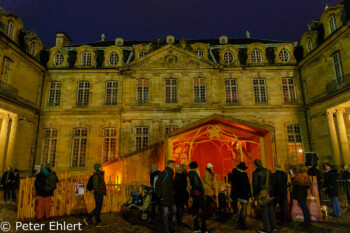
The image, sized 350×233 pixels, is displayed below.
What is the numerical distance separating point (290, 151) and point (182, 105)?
31.2 ft

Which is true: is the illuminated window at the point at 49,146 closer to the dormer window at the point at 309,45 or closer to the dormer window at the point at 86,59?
the dormer window at the point at 86,59

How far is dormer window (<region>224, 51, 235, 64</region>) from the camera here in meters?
19.9

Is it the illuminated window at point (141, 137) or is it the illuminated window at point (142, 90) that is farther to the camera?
the illuminated window at point (142, 90)

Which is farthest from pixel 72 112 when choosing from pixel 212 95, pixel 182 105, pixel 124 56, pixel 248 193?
pixel 248 193

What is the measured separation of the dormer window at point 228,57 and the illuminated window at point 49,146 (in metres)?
16.0

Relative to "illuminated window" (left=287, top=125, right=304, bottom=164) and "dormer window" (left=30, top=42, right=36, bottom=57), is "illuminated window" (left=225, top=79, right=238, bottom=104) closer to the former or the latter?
"illuminated window" (left=287, top=125, right=304, bottom=164)

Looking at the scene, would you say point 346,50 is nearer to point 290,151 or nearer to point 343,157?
point 343,157

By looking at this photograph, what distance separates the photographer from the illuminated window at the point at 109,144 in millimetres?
18156

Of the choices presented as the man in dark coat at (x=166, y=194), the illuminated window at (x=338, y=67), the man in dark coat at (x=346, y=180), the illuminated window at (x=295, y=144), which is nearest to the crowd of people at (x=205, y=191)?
the man in dark coat at (x=166, y=194)

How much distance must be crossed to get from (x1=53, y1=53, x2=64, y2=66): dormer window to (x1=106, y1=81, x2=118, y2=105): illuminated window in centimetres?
490

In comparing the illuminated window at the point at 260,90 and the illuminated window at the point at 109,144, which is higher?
the illuminated window at the point at 260,90

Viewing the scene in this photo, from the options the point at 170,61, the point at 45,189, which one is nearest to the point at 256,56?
the point at 170,61

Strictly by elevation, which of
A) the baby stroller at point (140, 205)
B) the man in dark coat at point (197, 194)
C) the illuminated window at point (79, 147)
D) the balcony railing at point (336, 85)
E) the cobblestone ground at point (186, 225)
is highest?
the balcony railing at point (336, 85)

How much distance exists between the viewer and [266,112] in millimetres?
18625
